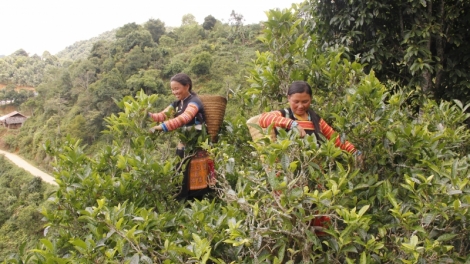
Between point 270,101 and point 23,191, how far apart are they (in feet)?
94.2

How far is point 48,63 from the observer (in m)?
71.6

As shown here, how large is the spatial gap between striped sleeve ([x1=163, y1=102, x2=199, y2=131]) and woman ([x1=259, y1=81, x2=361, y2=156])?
2.61 ft

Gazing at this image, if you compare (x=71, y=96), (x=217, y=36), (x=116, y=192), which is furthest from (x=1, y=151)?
(x=116, y=192)

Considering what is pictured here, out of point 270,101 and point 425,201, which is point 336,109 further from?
point 425,201

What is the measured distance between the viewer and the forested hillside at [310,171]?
1601 millimetres

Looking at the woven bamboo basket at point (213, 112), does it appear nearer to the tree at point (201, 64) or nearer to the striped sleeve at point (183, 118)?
the striped sleeve at point (183, 118)

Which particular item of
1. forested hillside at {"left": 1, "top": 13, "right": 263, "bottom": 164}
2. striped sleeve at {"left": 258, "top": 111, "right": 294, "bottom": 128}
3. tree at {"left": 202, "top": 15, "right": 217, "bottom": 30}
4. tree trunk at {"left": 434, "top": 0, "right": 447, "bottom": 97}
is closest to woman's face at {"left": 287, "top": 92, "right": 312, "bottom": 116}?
striped sleeve at {"left": 258, "top": 111, "right": 294, "bottom": 128}

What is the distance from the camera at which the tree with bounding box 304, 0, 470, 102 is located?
3.63 metres

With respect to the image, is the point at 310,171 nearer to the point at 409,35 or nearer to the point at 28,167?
the point at 409,35

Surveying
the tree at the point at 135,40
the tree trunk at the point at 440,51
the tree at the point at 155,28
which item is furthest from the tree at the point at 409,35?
the tree at the point at 155,28

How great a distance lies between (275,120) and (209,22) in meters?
52.0

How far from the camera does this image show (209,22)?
51438 mm


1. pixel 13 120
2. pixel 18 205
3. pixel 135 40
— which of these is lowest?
pixel 18 205

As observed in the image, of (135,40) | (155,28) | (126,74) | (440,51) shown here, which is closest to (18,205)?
(126,74)
